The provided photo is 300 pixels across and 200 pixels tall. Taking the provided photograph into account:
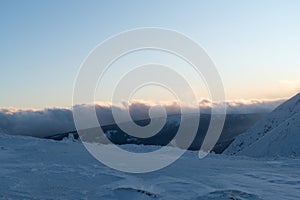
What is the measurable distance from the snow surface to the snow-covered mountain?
2672cm

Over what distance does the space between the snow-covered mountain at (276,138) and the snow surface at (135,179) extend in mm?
26717

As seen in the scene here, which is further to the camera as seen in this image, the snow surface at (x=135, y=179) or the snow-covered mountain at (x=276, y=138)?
the snow-covered mountain at (x=276, y=138)

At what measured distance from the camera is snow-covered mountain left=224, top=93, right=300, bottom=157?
5266 centimetres

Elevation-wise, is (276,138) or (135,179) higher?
(276,138)

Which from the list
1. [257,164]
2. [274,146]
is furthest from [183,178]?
[274,146]

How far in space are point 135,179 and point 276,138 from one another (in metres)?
48.4

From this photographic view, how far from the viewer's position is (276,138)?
58.7m

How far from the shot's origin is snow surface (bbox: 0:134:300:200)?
40.3 feet

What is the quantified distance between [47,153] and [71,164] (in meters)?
3.44

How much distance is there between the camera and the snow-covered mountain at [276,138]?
52.7 metres

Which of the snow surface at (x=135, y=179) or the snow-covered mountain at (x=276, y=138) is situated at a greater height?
the snow-covered mountain at (x=276, y=138)

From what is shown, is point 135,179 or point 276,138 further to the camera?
point 276,138

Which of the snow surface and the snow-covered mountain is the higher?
the snow-covered mountain

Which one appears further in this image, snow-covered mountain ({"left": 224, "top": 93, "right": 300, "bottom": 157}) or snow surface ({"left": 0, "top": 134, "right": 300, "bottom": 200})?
snow-covered mountain ({"left": 224, "top": 93, "right": 300, "bottom": 157})
